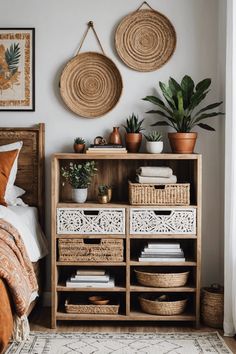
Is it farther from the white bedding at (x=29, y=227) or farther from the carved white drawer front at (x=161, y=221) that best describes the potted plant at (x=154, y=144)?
the white bedding at (x=29, y=227)

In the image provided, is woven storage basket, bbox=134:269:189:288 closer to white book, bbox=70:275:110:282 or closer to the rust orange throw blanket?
white book, bbox=70:275:110:282

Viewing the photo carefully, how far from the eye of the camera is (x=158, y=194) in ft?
13.2

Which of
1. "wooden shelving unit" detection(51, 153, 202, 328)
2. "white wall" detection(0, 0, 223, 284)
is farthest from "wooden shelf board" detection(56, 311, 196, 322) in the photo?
"white wall" detection(0, 0, 223, 284)

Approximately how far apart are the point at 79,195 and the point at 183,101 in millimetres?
976

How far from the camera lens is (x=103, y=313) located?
4062mm

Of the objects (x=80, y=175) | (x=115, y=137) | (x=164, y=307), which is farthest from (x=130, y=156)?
(x=164, y=307)

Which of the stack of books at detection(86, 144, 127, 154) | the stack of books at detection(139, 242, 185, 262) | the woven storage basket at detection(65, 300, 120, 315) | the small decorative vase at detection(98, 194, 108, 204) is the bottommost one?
the woven storage basket at detection(65, 300, 120, 315)

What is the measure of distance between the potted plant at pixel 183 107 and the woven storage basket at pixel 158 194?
27 cm

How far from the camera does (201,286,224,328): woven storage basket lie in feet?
13.2

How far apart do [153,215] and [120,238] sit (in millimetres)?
269

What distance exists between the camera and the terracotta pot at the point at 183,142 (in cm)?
411

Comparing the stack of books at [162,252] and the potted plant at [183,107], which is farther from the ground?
the potted plant at [183,107]

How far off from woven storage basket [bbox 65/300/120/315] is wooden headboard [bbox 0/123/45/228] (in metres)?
0.69

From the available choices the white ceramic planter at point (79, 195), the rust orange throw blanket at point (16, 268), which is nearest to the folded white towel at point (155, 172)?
the white ceramic planter at point (79, 195)
